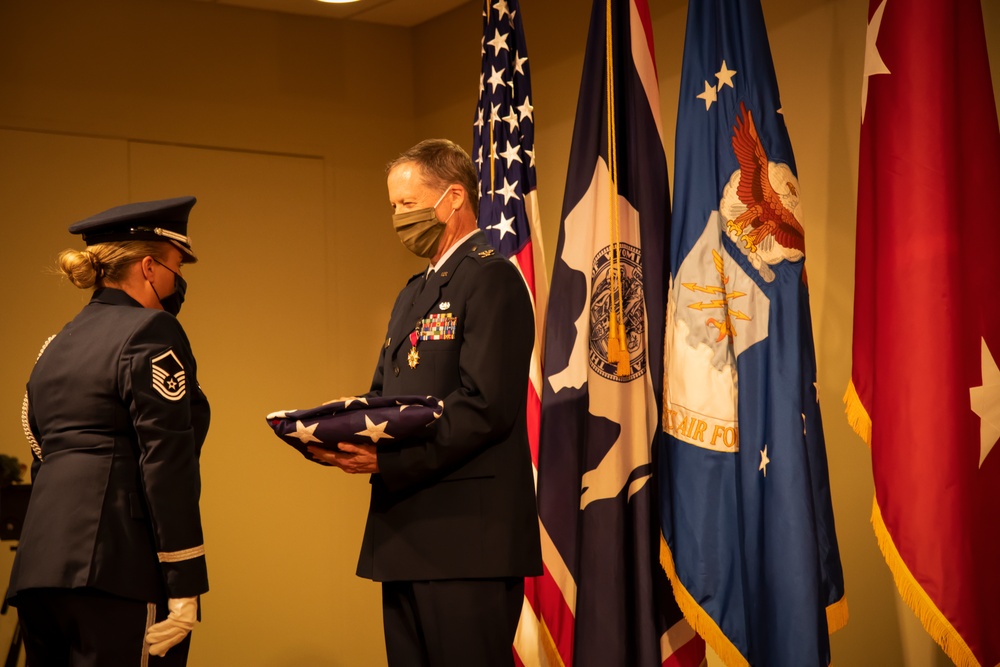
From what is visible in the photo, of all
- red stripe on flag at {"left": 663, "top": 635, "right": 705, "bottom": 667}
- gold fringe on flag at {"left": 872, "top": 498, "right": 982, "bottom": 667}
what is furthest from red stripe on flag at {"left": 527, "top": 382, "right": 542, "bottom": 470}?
gold fringe on flag at {"left": 872, "top": 498, "right": 982, "bottom": 667}

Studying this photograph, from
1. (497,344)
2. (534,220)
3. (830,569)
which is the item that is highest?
(534,220)

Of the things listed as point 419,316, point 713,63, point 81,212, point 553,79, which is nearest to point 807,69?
point 713,63

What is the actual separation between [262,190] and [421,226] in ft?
8.29

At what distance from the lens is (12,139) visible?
4.02 metres

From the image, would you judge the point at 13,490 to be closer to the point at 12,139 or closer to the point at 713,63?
the point at 12,139

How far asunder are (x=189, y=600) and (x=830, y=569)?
145cm

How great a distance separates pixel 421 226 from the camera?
2234mm

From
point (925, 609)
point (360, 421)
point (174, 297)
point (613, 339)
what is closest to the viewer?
point (360, 421)

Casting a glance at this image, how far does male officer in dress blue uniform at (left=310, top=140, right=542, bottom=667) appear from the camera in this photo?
2.01 m

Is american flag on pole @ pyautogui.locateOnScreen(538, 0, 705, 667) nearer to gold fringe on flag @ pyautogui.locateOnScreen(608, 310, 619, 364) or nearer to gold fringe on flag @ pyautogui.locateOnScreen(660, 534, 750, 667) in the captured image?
gold fringe on flag @ pyautogui.locateOnScreen(608, 310, 619, 364)

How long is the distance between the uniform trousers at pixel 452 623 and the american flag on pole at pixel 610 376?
676 millimetres

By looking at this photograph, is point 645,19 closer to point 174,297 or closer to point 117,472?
point 174,297

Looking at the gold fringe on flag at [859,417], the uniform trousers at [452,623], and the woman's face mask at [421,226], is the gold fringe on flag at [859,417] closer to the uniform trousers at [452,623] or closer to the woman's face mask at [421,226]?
the uniform trousers at [452,623]

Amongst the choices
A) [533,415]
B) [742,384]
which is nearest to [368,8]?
[533,415]
